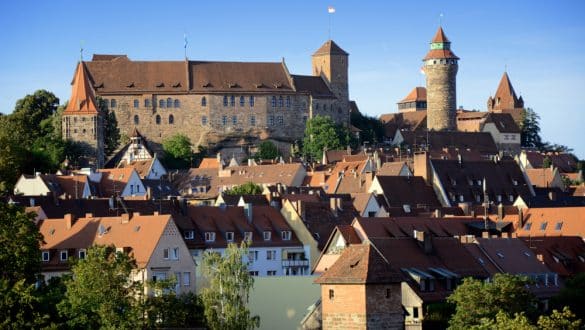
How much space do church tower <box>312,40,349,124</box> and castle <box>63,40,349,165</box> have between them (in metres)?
0.09

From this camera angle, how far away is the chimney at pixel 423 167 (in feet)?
317

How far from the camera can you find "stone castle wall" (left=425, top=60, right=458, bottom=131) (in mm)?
152125

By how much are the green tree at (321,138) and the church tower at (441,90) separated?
39.6ft

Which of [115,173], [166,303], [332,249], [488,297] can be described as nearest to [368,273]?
[488,297]

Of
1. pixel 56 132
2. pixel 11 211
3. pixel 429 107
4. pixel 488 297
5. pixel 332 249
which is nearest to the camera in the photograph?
pixel 488 297

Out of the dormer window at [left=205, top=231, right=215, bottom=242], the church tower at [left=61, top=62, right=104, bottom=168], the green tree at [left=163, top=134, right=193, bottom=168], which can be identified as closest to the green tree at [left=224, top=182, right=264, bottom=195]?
the dormer window at [left=205, top=231, right=215, bottom=242]

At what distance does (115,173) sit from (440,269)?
56.7 metres

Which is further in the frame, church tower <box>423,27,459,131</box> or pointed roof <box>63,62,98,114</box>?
church tower <box>423,27,459,131</box>

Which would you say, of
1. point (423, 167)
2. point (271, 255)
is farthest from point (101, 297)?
point (423, 167)

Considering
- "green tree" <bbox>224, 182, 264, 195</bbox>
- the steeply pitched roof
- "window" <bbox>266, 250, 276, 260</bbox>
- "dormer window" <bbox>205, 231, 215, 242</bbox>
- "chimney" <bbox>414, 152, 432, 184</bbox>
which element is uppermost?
"chimney" <bbox>414, 152, 432, 184</bbox>

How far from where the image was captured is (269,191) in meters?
92.9

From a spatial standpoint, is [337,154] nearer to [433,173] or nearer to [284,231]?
[433,173]

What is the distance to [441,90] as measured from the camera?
15200cm

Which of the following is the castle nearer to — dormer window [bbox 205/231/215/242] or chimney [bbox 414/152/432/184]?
chimney [bbox 414/152/432/184]
